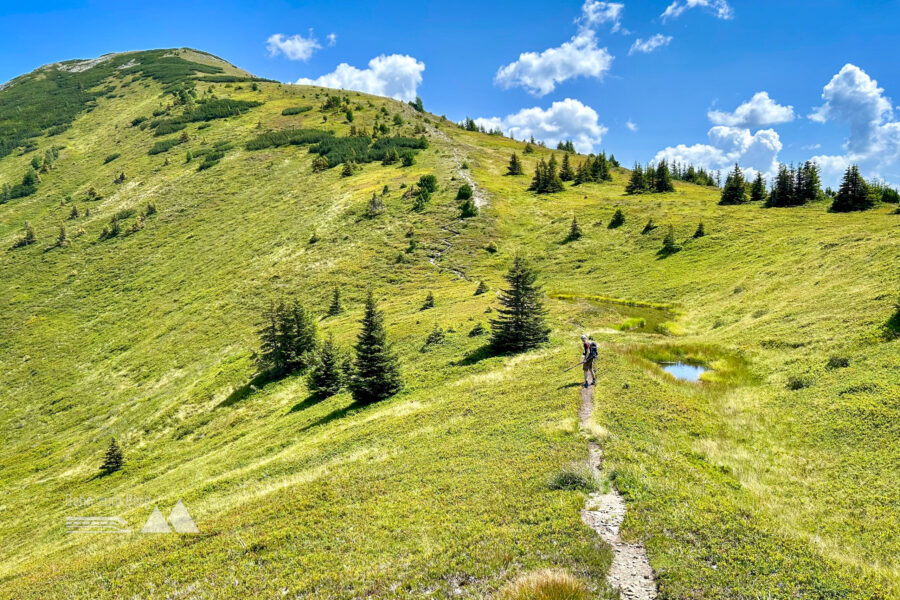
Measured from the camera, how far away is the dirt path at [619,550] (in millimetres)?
7656

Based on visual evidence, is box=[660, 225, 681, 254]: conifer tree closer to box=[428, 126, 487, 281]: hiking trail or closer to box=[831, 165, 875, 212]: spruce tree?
box=[831, 165, 875, 212]: spruce tree

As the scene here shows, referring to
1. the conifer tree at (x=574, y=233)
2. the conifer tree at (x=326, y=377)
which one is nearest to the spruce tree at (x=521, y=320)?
the conifer tree at (x=326, y=377)

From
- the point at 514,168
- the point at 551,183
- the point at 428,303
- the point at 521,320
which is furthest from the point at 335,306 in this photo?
the point at 514,168

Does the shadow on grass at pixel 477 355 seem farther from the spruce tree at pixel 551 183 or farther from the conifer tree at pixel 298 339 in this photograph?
the spruce tree at pixel 551 183

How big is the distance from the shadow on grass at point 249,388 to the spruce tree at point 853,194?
8273 centimetres

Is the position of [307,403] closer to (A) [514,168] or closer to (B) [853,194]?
(B) [853,194]

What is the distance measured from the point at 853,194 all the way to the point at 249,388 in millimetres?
86483

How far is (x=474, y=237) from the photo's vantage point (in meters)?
76.6

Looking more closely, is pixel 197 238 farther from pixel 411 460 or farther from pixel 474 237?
pixel 411 460

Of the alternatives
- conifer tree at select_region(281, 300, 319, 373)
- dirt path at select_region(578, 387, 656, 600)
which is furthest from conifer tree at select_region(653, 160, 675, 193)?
dirt path at select_region(578, 387, 656, 600)

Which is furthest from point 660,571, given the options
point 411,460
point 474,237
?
point 474,237

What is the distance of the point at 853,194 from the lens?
195 feet

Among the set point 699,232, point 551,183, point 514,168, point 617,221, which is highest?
point 514,168

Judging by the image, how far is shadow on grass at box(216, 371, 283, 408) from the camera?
3875cm
